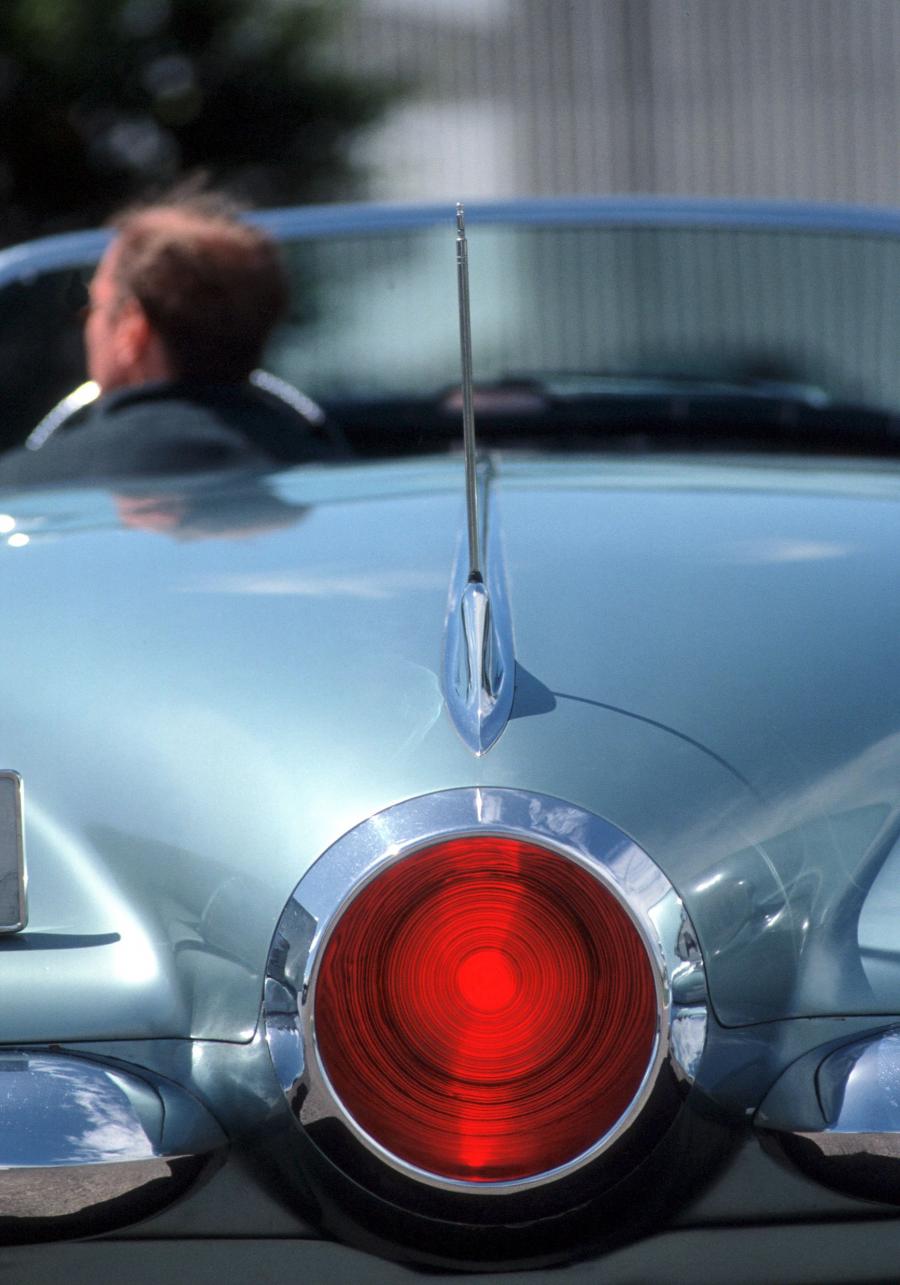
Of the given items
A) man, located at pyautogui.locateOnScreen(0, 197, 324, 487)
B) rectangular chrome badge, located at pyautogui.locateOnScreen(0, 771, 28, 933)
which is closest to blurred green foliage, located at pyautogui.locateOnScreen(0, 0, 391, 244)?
man, located at pyautogui.locateOnScreen(0, 197, 324, 487)

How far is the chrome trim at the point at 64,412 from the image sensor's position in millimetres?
2750

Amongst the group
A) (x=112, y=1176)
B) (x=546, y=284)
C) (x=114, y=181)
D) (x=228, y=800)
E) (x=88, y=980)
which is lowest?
(x=112, y=1176)

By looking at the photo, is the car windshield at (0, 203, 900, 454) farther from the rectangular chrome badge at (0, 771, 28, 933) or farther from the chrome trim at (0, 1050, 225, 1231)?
the chrome trim at (0, 1050, 225, 1231)

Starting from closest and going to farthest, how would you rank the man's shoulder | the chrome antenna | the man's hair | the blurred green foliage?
the chrome antenna < the man's shoulder < the man's hair < the blurred green foliage

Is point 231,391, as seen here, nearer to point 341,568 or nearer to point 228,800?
point 341,568

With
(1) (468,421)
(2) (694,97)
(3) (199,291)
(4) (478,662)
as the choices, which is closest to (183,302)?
(3) (199,291)

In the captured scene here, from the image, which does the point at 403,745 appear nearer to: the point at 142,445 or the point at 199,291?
the point at 142,445

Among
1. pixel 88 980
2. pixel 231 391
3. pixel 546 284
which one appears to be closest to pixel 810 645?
pixel 88 980

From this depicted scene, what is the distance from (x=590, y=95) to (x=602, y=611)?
13275mm

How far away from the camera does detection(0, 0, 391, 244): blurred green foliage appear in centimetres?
1005

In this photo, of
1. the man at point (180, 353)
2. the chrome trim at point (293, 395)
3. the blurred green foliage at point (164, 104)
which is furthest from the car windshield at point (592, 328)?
the blurred green foliage at point (164, 104)

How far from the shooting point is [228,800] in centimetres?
120

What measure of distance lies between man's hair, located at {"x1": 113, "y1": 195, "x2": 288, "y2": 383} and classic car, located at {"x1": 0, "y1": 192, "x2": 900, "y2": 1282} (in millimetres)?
1192

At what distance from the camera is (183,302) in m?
2.50
